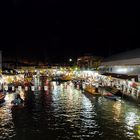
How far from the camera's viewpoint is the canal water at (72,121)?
142ft

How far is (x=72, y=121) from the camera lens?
52.2 metres

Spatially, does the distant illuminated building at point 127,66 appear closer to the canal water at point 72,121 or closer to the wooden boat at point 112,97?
the wooden boat at point 112,97

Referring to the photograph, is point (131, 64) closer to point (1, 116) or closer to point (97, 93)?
point (97, 93)

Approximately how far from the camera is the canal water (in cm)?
4328

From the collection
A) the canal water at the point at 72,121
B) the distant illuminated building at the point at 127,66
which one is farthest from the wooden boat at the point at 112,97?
the distant illuminated building at the point at 127,66

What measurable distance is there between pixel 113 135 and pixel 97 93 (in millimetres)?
41792

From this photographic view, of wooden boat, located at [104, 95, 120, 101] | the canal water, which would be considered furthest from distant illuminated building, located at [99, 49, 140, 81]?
the canal water

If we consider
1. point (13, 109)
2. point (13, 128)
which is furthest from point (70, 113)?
point (13, 128)

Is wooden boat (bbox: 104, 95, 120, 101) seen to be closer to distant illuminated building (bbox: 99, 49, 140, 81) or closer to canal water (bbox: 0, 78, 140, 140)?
canal water (bbox: 0, 78, 140, 140)

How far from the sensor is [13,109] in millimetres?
62469

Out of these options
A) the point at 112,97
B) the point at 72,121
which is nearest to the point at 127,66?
the point at 112,97

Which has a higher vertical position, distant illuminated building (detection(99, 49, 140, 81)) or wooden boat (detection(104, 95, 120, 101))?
distant illuminated building (detection(99, 49, 140, 81))

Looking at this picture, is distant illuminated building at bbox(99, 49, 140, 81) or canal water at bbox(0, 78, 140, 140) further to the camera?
distant illuminated building at bbox(99, 49, 140, 81)

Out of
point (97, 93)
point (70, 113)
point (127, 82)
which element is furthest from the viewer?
point (97, 93)
